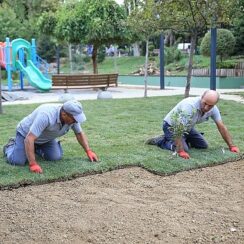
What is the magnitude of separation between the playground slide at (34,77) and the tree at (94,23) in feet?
6.13

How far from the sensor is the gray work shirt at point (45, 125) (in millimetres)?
4891

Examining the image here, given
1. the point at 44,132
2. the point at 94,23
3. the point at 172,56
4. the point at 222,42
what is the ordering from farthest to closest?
the point at 172,56 → the point at 222,42 → the point at 94,23 → the point at 44,132

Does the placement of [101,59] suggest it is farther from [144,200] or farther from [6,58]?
[144,200]

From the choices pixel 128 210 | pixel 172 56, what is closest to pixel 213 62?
pixel 128 210

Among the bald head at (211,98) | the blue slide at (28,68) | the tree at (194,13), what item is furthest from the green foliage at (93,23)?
the bald head at (211,98)

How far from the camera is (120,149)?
637 centimetres

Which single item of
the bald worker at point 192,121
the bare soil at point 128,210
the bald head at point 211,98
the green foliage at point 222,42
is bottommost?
the bare soil at point 128,210

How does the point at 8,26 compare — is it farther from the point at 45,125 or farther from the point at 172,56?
the point at 45,125

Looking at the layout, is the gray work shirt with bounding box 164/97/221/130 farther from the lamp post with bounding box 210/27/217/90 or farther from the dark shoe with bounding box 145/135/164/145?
the lamp post with bounding box 210/27/217/90

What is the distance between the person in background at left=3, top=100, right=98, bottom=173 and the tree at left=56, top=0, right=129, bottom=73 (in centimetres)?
1318

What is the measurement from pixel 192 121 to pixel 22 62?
52.5ft

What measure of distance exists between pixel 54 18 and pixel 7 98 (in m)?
7.61

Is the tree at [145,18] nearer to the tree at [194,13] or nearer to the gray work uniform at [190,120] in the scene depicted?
the tree at [194,13]

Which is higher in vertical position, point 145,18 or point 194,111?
point 145,18
